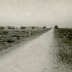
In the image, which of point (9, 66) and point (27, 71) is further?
point (9, 66)

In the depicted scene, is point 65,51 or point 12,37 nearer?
point 65,51

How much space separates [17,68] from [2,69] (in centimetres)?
80

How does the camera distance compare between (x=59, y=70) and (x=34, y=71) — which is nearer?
(x=34, y=71)

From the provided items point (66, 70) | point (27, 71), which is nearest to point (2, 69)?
point (27, 71)

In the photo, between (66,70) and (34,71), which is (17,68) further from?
(66,70)

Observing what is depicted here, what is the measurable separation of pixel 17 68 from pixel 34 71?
41.9 inches

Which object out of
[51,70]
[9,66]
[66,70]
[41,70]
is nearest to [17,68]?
[9,66]

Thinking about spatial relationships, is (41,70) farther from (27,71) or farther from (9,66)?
(9,66)

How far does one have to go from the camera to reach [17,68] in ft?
28.9

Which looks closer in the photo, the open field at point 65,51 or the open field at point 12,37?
the open field at point 65,51

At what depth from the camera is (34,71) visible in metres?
8.30

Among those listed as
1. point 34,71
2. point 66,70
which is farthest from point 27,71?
point 66,70

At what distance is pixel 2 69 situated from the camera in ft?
28.2

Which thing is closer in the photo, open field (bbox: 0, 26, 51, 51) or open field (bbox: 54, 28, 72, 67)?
open field (bbox: 54, 28, 72, 67)
